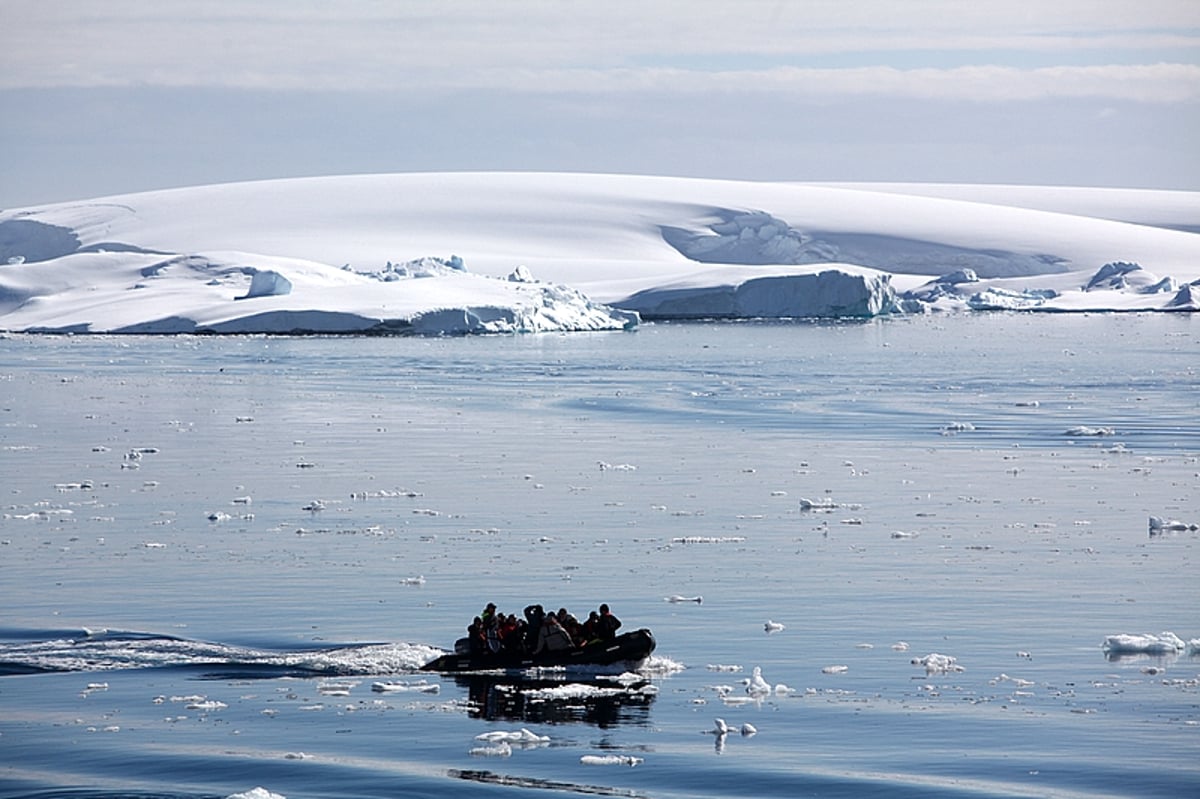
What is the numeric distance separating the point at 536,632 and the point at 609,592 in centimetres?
210

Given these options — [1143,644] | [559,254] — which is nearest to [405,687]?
[1143,644]

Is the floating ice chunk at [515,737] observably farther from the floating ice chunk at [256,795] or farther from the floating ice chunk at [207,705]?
the floating ice chunk at [207,705]

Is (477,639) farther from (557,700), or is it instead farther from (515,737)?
(515,737)

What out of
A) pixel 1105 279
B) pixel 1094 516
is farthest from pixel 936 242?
pixel 1094 516

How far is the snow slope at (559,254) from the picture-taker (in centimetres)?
5425

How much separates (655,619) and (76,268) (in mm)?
53032

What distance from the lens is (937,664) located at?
418 inches

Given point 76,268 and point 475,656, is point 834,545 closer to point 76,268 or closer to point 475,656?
point 475,656

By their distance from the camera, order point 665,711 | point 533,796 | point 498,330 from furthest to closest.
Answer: point 498,330 < point 665,711 < point 533,796

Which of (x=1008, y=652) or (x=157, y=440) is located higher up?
(x=157, y=440)

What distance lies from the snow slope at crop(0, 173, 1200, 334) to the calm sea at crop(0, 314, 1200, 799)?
2651 centimetres

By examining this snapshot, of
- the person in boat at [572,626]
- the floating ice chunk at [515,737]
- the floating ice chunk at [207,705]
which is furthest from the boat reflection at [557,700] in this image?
the floating ice chunk at [207,705]

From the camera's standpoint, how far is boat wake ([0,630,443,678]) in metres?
10.8

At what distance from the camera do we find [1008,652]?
11.0 metres
